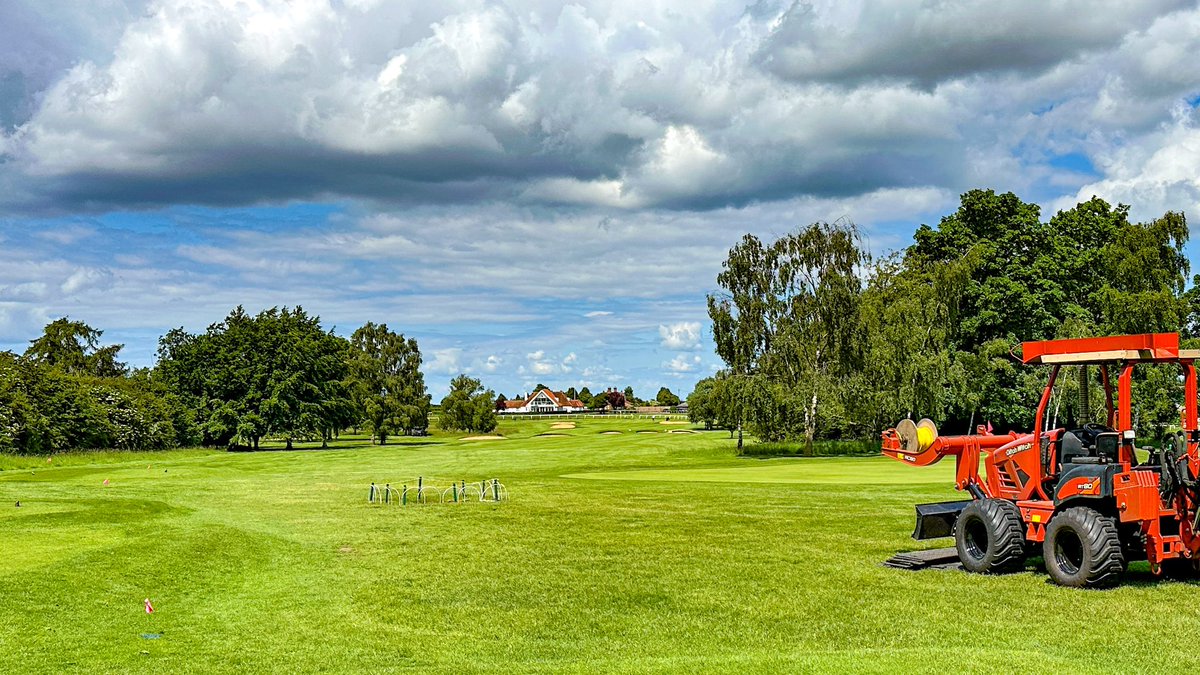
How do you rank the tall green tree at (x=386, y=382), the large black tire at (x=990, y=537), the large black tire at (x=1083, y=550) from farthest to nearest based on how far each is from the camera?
the tall green tree at (x=386, y=382) < the large black tire at (x=990, y=537) < the large black tire at (x=1083, y=550)

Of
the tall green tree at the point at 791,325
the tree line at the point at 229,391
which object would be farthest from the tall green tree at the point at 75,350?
the tall green tree at the point at 791,325

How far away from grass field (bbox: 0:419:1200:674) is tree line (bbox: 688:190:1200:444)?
2750 cm

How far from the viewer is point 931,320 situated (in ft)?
178

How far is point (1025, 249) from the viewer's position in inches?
2345

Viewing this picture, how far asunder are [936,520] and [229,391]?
69.3 meters

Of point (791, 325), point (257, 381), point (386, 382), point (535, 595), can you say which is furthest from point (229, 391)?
point (535, 595)

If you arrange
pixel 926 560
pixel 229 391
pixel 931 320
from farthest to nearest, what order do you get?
pixel 229 391, pixel 931 320, pixel 926 560

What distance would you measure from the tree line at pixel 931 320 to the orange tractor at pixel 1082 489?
37.6m

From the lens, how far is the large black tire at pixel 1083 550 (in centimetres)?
1264

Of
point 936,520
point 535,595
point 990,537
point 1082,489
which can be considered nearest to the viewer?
point 1082,489

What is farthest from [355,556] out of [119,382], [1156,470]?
[119,382]

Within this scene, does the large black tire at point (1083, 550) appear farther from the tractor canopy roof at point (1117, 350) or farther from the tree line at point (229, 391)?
the tree line at point (229, 391)

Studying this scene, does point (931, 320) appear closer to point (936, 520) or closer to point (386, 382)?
point (936, 520)

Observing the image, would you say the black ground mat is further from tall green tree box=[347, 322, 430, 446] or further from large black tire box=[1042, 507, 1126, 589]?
tall green tree box=[347, 322, 430, 446]
